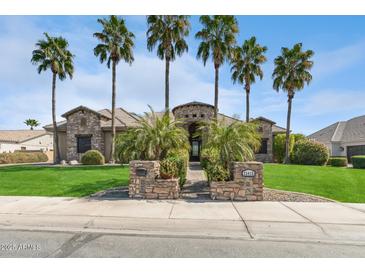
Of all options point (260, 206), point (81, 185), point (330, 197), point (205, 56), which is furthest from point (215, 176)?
point (205, 56)

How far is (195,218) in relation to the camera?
655 cm

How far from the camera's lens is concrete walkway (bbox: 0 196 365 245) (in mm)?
5508

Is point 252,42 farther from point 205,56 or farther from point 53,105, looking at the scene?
point 53,105

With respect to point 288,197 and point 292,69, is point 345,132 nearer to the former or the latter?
point 292,69

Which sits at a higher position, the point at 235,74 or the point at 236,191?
the point at 235,74

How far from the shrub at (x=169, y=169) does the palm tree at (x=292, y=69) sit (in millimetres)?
19558

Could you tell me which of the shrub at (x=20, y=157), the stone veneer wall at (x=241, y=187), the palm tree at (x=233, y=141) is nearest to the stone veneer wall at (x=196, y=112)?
the palm tree at (x=233, y=141)

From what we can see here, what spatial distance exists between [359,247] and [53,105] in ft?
86.4

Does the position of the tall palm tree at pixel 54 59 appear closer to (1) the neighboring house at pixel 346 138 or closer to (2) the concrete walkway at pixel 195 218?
(2) the concrete walkway at pixel 195 218

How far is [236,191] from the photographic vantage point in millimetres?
8938

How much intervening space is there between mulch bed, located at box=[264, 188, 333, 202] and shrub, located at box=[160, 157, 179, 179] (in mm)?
3721

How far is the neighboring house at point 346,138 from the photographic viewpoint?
29.4 metres

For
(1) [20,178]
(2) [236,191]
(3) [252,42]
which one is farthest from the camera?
(3) [252,42]

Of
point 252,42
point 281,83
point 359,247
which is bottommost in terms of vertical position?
point 359,247
